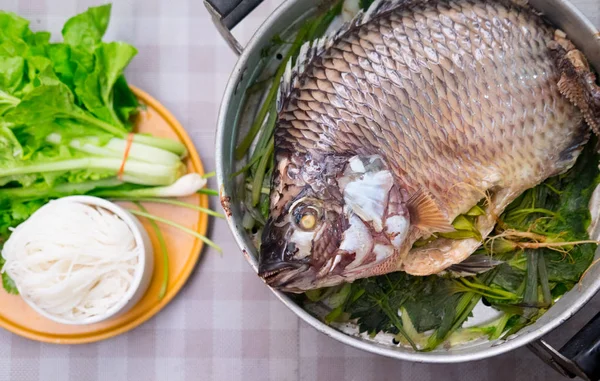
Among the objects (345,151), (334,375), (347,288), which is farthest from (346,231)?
(334,375)

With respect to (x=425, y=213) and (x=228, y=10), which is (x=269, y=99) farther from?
(x=425, y=213)

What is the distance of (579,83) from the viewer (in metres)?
0.87

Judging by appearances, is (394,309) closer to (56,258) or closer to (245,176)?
(245,176)

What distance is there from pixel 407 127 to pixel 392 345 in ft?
1.21

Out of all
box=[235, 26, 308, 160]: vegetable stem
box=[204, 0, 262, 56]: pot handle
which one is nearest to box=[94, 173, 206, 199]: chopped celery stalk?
box=[235, 26, 308, 160]: vegetable stem

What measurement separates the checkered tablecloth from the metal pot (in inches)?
8.8

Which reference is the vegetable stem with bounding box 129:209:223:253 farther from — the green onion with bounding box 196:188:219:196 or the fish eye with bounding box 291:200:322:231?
the fish eye with bounding box 291:200:322:231

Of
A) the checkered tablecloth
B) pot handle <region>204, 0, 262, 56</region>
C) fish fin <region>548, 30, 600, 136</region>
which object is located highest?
pot handle <region>204, 0, 262, 56</region>

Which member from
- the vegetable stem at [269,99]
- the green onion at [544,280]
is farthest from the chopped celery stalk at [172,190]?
the green onion at [544,280]

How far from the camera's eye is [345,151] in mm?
828

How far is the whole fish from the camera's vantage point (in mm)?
802

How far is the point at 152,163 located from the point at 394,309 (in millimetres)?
532

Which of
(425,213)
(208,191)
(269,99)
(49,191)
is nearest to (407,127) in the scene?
(425,213)

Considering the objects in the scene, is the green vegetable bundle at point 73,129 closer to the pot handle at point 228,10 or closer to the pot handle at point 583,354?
the pot handle at point 228,10
